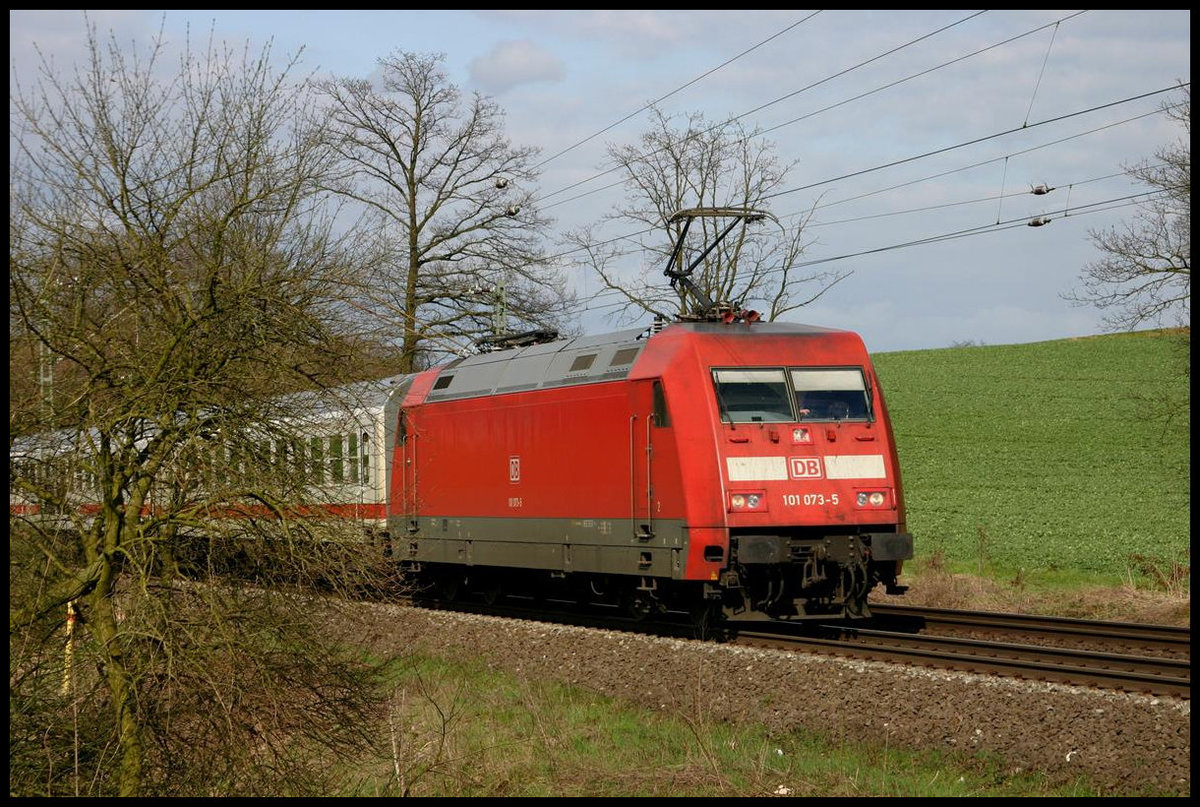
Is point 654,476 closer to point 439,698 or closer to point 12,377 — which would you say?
point 439,698

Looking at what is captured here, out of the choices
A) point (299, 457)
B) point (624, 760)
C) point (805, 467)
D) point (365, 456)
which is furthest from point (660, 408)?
point (299, 457)

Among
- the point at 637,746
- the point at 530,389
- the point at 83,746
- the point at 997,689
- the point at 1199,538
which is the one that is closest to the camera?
the point at 1199,538

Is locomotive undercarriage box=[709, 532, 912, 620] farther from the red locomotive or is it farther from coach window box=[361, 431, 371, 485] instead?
coach window box=[361, 431, 371, 485]

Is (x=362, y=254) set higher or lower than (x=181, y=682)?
higher

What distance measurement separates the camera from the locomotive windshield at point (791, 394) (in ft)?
47.2

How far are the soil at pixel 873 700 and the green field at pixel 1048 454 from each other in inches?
403

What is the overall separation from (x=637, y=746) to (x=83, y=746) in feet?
14.7

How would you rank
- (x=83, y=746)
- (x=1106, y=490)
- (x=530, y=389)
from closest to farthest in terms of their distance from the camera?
1. (x=83, y=746)
2. (x=530, y=389)
3. (x=1106, y=490)

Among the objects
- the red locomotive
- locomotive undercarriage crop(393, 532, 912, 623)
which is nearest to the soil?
locomotive undercarriage crop(393, 532, 912, 623)

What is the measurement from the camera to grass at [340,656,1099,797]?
942 cm

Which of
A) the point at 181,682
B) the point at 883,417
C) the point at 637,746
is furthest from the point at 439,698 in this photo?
the point at 883,417

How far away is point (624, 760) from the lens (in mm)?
10883

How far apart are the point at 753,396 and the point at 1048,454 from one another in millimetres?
28806

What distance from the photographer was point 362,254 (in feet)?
37.4
